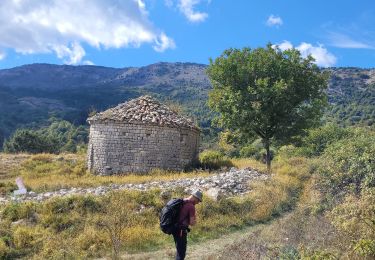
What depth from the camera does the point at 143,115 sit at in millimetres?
22656

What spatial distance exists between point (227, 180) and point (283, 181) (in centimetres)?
245

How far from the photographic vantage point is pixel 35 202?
13852 mm

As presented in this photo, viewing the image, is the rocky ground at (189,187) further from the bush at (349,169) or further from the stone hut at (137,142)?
the stone hut at (137,142)

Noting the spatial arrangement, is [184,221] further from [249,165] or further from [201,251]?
[249,165]

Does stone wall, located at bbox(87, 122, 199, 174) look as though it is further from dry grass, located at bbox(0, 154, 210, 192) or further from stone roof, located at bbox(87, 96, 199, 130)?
dry grass, located at bbox(0, 154, 210, 192)

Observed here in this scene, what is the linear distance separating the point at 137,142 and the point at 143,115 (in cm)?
154

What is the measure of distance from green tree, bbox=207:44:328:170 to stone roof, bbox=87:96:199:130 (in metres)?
2.34

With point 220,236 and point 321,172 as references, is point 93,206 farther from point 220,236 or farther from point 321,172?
point 321,172

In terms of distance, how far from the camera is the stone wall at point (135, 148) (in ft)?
72.5

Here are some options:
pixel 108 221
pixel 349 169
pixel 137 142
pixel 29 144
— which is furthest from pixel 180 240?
pixel 29 144

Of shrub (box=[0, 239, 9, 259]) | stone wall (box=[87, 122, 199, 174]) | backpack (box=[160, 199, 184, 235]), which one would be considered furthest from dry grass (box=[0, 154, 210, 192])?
backpack (box=[160, 199, 184, 235])

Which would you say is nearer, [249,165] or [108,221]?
[108,221]

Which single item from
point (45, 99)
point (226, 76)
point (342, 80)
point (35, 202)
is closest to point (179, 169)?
point (226, 76)

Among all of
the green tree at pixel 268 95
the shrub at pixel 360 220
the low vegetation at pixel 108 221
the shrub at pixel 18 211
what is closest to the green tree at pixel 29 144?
the green tree at pixel 268 95
